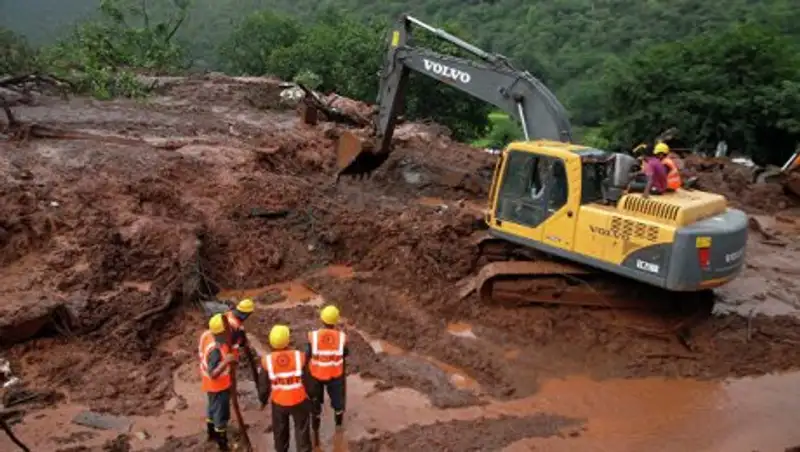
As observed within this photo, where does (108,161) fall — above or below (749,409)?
above

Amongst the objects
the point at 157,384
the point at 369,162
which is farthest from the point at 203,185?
the point at 157,384

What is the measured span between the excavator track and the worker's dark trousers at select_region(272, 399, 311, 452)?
396cm

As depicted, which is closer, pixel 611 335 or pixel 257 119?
pixel 611 335

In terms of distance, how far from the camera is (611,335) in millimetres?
10000

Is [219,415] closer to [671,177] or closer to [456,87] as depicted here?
[671,177]

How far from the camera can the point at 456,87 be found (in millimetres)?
12336

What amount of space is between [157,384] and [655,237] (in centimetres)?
579

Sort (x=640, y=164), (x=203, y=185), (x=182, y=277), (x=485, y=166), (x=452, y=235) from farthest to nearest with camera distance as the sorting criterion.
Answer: (x=485, y=166) → (x=203, y=185) → (x=452, y=235) → (x=182, y=277) → (x=640, y=164)

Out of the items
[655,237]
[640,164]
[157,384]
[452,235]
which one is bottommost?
[157,384]

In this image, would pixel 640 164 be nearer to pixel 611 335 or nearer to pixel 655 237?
pixel 655 237

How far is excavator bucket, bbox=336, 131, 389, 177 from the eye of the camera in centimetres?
1366

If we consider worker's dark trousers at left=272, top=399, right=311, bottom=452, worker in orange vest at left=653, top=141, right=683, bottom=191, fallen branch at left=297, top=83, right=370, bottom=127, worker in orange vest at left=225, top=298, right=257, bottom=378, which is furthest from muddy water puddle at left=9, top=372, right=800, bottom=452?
fallen branch at left=297, top=83, right=370, bottom=127

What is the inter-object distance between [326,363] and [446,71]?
6215 millimetres

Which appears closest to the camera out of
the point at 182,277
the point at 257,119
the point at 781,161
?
the point at 182,277
